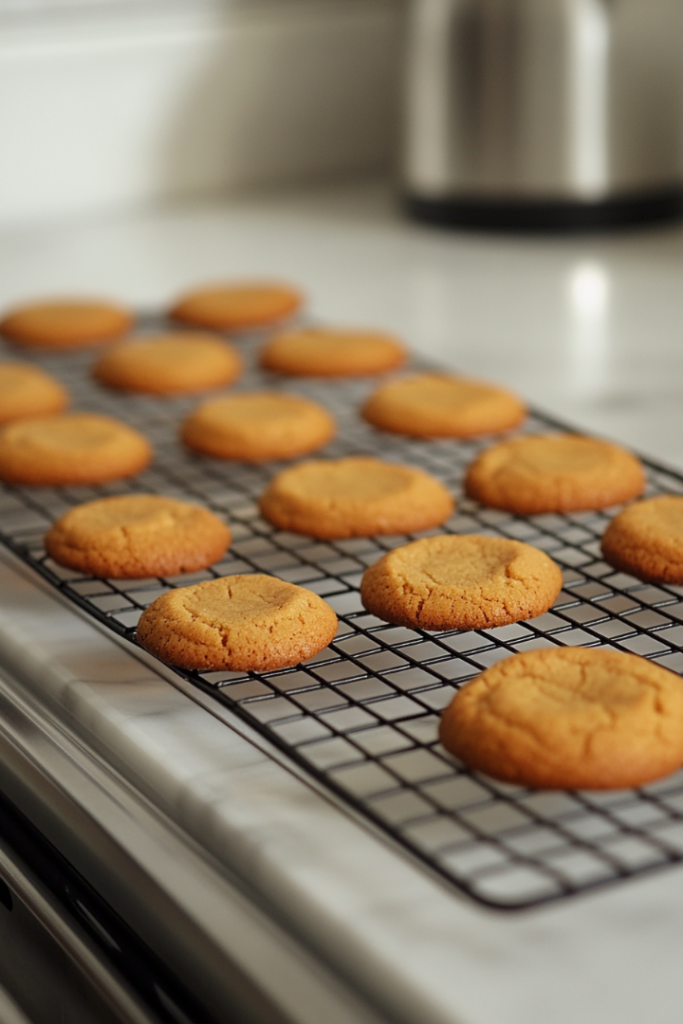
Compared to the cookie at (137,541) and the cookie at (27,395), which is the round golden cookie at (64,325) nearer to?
the cookie at (27,395)

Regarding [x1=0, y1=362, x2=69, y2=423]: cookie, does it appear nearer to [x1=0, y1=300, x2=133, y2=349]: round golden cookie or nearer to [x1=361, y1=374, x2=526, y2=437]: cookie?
[x1=0, y1=300, x2=133, y2=349]: round golden cookie

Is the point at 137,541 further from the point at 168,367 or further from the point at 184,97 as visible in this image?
the point at 184,97

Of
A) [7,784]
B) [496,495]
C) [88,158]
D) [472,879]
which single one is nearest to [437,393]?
[496,495]

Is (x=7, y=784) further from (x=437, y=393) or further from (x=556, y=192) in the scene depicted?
(x=556, y=192)

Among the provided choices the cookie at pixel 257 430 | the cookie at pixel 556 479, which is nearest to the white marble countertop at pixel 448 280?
the cookie at pixel 556 479

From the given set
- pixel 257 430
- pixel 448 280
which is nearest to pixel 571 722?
pixel 257 430

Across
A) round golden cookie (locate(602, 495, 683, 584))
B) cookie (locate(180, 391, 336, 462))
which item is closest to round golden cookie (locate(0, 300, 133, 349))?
cookie (locate(180, 391, 336, 462))

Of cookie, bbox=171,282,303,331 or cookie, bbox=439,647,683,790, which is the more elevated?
cookie, bbox=171,282,303,331
